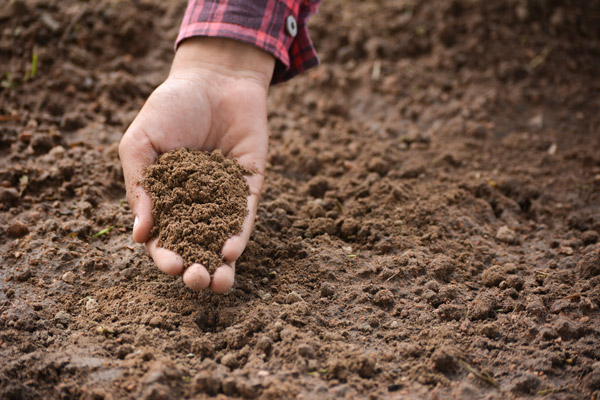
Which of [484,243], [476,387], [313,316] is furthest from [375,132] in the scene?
[476,387]

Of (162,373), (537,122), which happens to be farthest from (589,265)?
(162,373)

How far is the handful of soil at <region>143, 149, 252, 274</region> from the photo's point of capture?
192 cm

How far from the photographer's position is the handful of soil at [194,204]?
1924 mm

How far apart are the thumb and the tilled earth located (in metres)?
0.27

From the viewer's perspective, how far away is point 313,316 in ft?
6.50

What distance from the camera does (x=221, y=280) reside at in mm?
1843

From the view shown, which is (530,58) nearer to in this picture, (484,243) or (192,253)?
(484,243)

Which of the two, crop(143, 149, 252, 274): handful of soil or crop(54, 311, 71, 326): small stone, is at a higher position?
crop(143, 149, 252, 274): handful of soil

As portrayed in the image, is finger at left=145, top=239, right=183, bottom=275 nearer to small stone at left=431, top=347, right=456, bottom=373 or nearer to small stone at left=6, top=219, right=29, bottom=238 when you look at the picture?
small stone at left=6, top=219, right=29, bottom=238

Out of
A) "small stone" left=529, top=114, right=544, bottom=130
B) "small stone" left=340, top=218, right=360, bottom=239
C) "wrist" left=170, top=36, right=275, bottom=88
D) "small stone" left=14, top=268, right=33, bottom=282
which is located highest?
"wrist" left=170, top=36, right=275, bottom=88

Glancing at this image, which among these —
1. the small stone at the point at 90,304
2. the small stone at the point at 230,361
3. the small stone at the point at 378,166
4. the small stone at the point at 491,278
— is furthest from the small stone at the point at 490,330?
the small stone at the point at 90,304

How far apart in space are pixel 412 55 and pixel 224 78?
73.8 inches

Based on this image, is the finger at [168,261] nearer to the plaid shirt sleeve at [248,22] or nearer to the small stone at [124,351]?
the small stone at [124,351]

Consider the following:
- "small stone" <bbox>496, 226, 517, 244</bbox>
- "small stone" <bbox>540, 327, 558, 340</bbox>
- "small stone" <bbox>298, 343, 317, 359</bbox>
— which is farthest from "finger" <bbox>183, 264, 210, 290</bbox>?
"small stone" <bbox>496, 226, 517, 244</bbox>
